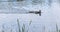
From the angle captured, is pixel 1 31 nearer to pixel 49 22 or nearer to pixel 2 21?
pixel 2 21

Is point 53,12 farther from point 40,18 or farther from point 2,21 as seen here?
point 2,21

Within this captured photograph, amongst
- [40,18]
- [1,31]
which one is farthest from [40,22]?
[1,31]

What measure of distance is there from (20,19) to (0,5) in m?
0.29

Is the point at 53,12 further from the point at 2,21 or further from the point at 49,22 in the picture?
the point at 2,21

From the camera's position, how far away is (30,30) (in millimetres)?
7113

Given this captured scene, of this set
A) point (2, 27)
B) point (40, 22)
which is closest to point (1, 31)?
point (2, 27)

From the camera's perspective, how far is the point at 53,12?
7098 millimetres

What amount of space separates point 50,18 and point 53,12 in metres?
0.08

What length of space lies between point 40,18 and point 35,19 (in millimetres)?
61

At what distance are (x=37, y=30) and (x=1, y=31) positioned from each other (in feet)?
1.41

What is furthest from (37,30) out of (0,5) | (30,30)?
(0,5)

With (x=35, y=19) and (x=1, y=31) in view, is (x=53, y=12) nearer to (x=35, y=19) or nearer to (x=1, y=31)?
(x=35, y=19)

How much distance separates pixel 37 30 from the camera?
711cm

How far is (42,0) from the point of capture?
23.3 ft
